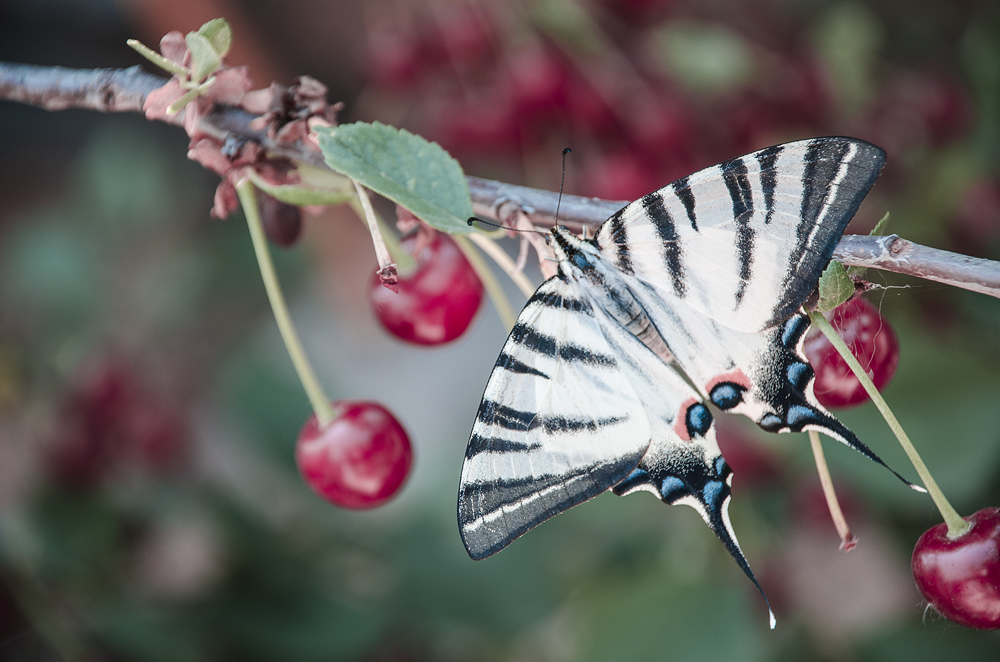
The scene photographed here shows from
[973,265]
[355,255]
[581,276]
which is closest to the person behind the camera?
[973,265]

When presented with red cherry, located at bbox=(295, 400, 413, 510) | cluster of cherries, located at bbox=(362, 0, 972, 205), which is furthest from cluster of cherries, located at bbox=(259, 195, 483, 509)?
cluster of cherries, located at bbox=(362, 0, 972, 205)

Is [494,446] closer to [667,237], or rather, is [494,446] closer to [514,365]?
[514,365]

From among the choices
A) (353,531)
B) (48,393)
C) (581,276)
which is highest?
(48,393)

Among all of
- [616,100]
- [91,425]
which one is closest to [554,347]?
[616,100]

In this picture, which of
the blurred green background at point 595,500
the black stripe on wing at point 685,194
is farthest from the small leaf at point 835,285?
the blurred green background at point 595,500

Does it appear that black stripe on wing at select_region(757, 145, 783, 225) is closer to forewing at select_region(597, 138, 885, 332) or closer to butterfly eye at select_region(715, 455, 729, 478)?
forewing at select_region(597, 138, 885, 332)

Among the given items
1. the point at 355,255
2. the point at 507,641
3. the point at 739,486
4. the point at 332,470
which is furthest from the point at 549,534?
the point at 355,255

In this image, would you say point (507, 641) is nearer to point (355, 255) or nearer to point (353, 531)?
point (353, 531)
